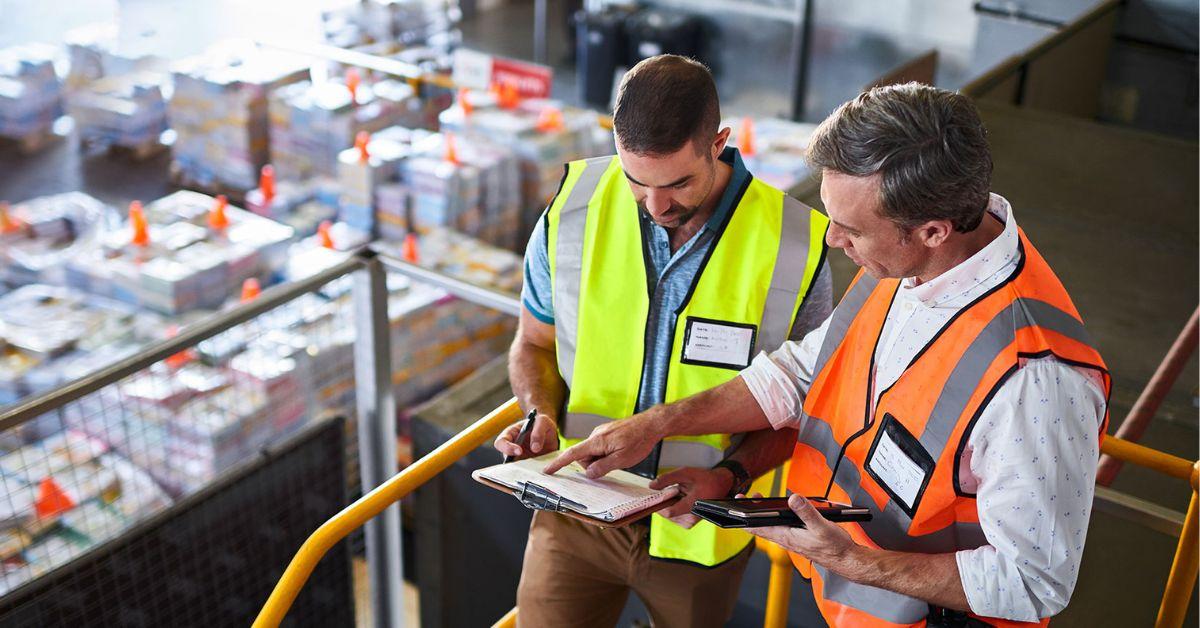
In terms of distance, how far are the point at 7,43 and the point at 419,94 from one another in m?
6.24

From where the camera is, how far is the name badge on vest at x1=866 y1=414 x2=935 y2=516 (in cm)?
178

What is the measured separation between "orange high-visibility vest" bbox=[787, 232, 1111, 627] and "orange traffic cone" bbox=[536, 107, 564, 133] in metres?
5.37

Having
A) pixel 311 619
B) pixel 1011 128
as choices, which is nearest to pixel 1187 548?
pixel 311 619

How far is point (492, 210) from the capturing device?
699 centimetres

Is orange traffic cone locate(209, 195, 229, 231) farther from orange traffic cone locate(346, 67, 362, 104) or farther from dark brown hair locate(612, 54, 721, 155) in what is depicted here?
dark brown hair locate(612, 54, 721, 155)

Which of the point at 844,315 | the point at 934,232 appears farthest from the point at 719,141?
the point at 934,232

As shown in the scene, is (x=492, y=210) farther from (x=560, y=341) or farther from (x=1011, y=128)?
(x=560, y=341)

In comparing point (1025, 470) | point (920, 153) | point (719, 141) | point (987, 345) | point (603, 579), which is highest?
point (920, 153)

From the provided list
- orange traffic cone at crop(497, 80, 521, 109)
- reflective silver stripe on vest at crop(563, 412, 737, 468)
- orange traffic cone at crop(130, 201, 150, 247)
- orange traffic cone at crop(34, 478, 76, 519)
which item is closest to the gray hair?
reflective silver stripe on vest at crop(563, 412, 737, 468)

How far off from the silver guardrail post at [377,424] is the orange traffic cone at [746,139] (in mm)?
3692

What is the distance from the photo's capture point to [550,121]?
726 cm

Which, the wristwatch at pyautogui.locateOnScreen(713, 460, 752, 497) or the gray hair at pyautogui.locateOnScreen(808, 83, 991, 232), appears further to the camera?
the wristwatch at pyautogui.locateOnScreen(713, 460, 752, 497)

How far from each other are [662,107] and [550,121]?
5.28 metres

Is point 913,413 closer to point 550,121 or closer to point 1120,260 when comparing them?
point 1120,260
